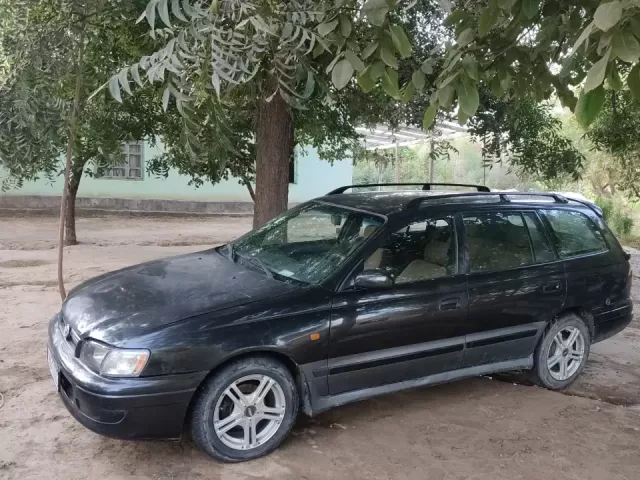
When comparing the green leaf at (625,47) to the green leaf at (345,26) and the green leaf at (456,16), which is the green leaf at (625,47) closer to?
the green leaf at (345,26)

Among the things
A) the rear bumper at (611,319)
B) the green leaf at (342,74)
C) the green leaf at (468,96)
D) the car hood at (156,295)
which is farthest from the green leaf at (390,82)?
the rear bumper at (611,319)

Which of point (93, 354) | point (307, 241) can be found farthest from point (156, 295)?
point (307, 241)

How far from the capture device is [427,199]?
14.2 ft

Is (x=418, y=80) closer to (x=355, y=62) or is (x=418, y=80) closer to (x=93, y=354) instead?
(x=355, y=62)

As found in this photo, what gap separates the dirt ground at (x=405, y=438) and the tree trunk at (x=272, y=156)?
8.65ft

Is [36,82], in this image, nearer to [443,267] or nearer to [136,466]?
[136,466]

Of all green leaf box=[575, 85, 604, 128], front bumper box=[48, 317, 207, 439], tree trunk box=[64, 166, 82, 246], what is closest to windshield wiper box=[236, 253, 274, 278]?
front bumper box=[48, 317, 207, 439]

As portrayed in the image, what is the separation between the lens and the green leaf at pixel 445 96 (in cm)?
292

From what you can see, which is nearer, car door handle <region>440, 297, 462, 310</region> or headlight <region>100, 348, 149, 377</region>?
headlight <region>100, 348, 149, 377</region>

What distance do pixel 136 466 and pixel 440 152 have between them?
7.30 meters

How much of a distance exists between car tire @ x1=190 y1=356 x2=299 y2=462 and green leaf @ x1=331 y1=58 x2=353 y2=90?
1.63 metres

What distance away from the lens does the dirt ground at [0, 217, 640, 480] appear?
3.33 metres

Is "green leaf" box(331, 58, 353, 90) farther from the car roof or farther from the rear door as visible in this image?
the rear door

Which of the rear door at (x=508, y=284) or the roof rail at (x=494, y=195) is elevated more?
the roof rail at (x=494, y=195)
